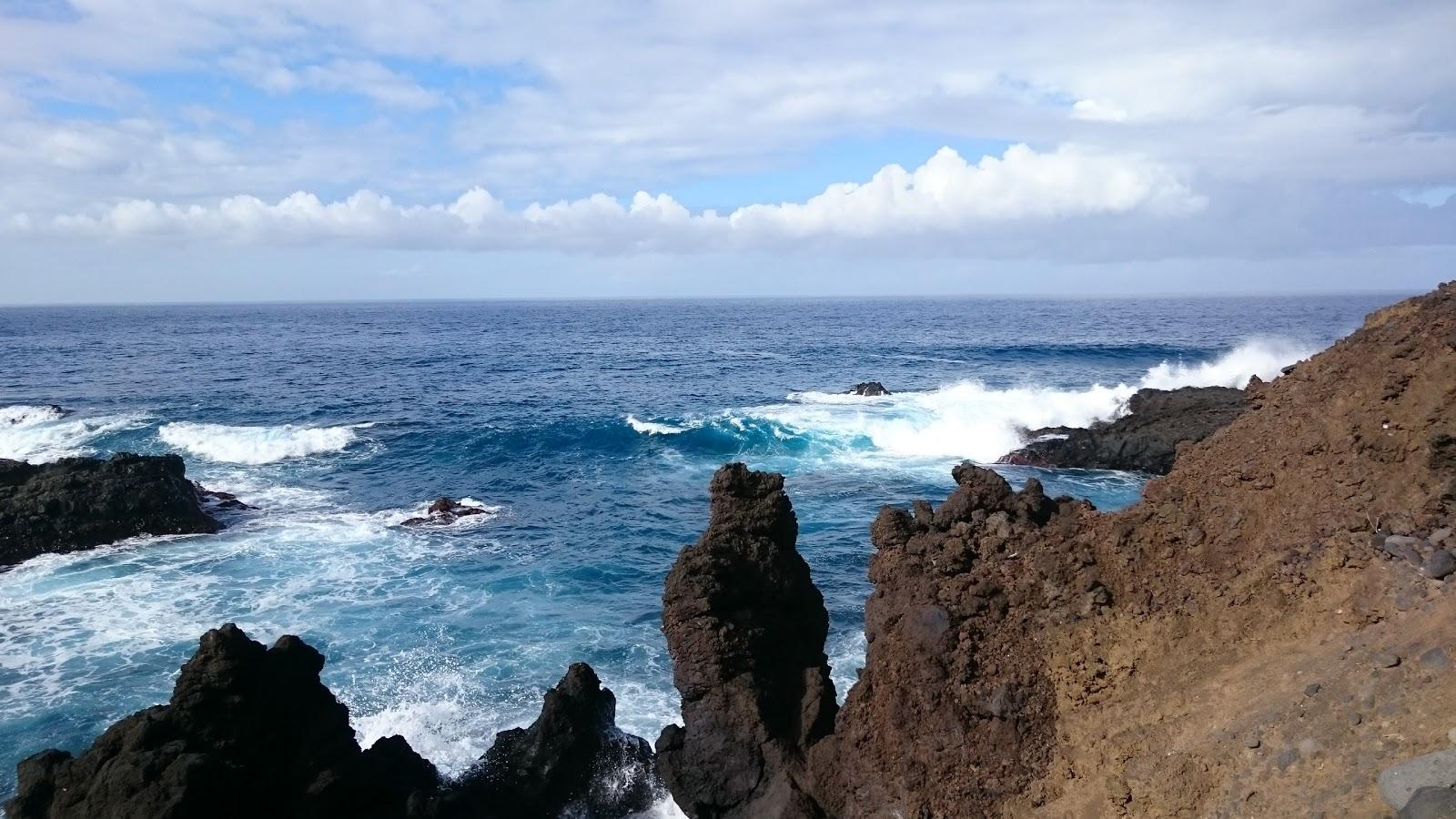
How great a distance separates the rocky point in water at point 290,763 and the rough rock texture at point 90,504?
1803cm

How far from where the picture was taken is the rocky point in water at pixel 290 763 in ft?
35.6

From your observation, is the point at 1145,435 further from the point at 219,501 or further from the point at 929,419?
the point at 219,501

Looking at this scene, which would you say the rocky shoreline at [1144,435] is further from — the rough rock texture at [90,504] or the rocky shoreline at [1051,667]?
the rough rock texture at [90,504]

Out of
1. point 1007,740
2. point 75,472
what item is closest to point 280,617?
point 75,472

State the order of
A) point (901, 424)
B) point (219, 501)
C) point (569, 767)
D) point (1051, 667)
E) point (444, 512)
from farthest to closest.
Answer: point (901, 424), point (219, 501), point (444, 512), point (569, 767), point (1051, 667)

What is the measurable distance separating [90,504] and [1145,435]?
38.0m

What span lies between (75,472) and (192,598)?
31.7 ft

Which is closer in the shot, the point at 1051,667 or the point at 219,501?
the point at 1051,667

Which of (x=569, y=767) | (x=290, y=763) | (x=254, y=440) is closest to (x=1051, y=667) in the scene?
(x=569, y=767)

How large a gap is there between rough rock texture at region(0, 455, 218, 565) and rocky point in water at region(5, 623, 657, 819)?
1803 cm

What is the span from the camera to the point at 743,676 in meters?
12.2

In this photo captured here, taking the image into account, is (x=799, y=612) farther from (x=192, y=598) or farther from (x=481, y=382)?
(x=481, y=382)

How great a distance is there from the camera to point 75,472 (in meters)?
29.5

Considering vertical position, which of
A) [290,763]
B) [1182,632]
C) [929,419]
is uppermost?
[1182,632]
